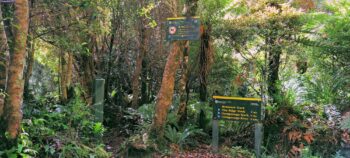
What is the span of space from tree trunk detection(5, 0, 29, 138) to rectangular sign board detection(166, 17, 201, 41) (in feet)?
7.05

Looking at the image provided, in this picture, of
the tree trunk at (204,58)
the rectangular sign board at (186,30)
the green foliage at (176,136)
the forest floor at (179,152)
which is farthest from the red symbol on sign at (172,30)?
the forest floor at (179,152)

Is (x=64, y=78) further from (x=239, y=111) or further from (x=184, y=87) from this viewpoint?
(x=239, y=111)

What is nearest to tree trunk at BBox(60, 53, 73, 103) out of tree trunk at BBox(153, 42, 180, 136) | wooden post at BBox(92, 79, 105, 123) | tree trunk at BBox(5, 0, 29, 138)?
wooden post at BBox(92, 79, 105, 123)

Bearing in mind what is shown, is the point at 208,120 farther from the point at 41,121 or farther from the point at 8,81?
the point at 8,81

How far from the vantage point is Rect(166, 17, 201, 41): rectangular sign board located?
5555mm

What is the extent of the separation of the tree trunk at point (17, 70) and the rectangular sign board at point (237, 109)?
3144 mm

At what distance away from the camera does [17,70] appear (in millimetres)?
4453

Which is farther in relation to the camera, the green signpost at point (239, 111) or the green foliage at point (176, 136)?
the green foliage at point (176, 136)

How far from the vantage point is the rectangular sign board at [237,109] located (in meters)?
5.93

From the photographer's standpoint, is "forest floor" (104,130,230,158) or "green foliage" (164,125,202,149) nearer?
"forest floor" (104,130,230,158)

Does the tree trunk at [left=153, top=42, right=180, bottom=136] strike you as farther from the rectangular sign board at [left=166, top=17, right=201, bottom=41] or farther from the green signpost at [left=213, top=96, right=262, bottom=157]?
the green signpost at [left=213, top=96, right=262, bottom=157]

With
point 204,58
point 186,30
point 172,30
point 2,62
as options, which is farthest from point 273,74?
point 2,62

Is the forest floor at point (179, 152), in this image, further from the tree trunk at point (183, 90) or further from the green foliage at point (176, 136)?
the tree trunk at point (183, 90)

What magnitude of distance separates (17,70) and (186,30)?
8.17 feet
